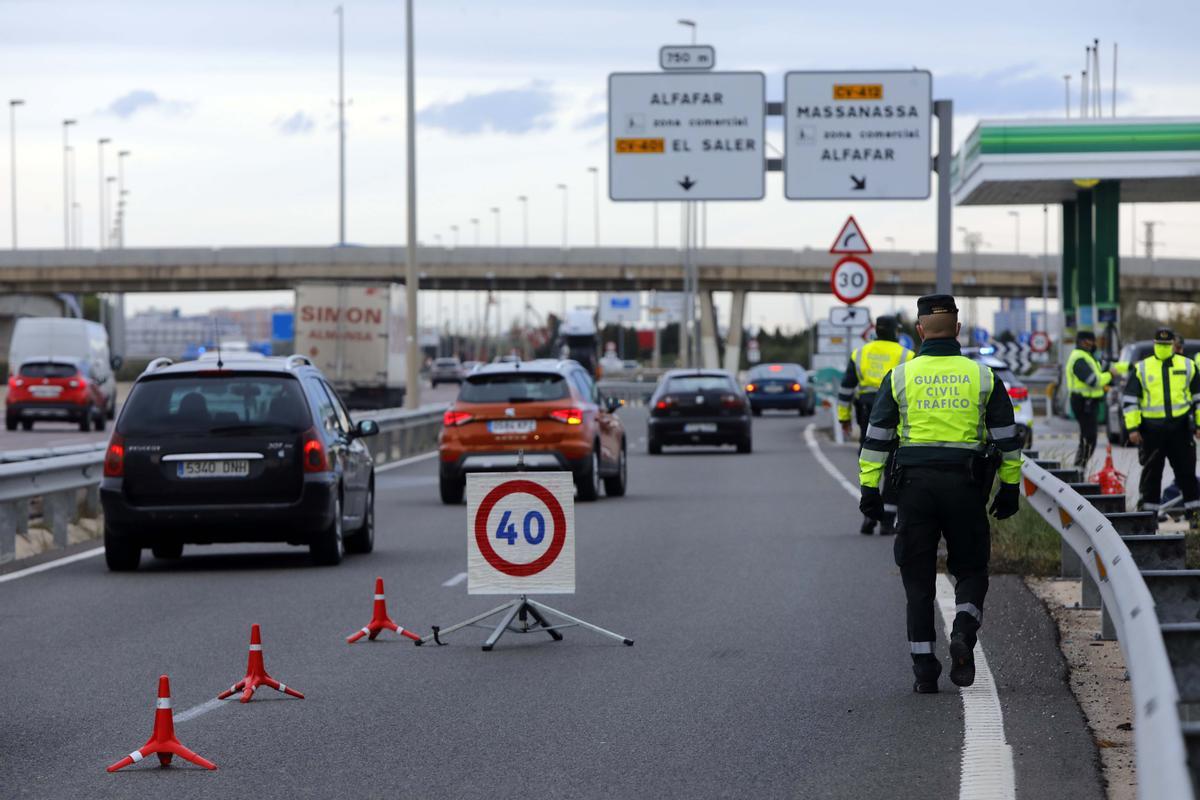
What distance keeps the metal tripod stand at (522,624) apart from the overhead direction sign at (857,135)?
53.5 feet

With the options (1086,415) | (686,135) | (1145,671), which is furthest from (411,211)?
(1145,671)

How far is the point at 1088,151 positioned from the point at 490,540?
Answer: 37260 millimetres

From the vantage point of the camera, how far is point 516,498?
11.1 meters

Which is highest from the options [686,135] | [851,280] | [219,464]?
[686,135]

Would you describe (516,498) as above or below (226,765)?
above

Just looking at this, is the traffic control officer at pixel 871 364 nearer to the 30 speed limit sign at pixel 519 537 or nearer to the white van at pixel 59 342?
the 30 speed limit sign at pixel 519 537

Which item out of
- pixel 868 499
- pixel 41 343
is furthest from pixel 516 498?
pixel 41 343

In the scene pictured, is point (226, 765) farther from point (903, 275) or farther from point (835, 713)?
point (903, 275)

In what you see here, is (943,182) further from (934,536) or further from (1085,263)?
(1085,263)

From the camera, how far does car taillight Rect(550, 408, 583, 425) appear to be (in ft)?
73.5

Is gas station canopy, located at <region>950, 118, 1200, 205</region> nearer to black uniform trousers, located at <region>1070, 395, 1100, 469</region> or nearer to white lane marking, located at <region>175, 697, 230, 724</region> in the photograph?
black uniform trousers, located at <region>1070, 395, 1100, 469</region>

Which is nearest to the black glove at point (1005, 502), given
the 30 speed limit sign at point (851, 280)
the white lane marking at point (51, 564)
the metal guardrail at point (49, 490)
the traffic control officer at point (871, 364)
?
the traffic control officer at point (871, 364)

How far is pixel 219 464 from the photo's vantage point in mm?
15273

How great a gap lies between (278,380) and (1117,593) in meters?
9.71
